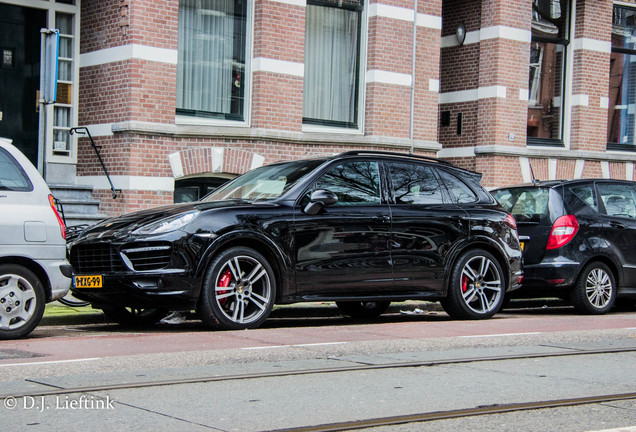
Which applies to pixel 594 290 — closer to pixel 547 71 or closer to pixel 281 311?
pixel 281 311

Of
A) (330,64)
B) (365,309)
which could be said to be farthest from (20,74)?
(365,309)

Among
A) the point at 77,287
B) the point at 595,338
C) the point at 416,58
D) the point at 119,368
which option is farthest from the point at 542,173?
the point at 119,368

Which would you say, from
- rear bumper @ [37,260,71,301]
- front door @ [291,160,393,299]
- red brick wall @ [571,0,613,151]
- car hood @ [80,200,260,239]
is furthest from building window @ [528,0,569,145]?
rear bumper @ [37,260,71,301]

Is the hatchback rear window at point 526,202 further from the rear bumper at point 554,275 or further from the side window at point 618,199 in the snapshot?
the side window at point 618,199

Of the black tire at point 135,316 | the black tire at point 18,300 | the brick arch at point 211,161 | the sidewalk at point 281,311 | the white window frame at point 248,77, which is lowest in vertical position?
the sidewalk at point 281,311

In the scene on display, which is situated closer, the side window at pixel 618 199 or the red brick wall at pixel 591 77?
the side window at pixel 618 199

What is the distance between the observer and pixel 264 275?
9.45 metres

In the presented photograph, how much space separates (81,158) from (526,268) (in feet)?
25.7

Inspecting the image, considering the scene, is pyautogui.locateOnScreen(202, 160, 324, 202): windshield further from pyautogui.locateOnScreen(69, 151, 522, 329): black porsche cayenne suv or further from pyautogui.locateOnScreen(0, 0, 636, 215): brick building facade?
pyautogui.locateOnScreen(0, 0, 636, 215): brick building facade

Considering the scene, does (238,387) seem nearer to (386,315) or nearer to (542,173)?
(386,315)

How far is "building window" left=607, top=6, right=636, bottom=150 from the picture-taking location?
22.3m

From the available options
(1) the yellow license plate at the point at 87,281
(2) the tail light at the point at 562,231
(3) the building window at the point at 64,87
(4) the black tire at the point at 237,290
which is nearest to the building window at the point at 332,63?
(3) the building window at the point at 64,87

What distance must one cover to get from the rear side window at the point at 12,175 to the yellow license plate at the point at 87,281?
3.47 ft

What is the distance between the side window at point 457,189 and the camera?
1120 cm
